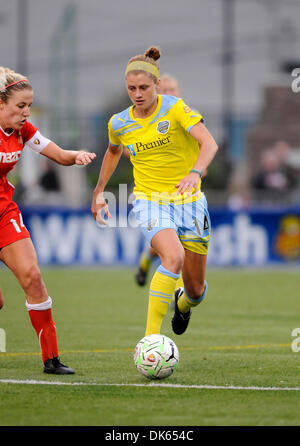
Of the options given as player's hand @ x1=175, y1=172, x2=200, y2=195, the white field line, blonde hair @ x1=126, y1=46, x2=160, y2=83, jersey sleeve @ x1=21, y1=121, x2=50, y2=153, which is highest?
blonde hair @ x1=126, y1=46, x2=160, y2=83

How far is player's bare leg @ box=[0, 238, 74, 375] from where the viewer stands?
6304mm

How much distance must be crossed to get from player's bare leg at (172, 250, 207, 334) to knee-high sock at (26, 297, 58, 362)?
149cm

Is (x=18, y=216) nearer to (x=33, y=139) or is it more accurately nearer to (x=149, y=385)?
(x=33, y=139)

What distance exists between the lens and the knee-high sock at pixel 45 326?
643 centimetres

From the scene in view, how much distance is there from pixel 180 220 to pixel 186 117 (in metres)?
0.84

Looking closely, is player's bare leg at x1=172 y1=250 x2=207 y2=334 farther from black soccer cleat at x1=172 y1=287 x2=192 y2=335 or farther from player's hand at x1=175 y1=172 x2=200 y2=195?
player's hand at x1=175 y1=172 x2=200 y2=195

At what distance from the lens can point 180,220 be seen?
7.21 metres

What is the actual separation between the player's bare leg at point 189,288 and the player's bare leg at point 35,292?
59.7 inches

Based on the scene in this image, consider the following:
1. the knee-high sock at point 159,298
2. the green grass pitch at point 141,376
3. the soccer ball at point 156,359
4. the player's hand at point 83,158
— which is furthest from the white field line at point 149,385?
the player's hand at point 83,158

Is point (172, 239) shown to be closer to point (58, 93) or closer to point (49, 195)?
point (49, 195)

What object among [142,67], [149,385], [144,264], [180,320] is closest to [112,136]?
[142,67]

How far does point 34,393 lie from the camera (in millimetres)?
5488

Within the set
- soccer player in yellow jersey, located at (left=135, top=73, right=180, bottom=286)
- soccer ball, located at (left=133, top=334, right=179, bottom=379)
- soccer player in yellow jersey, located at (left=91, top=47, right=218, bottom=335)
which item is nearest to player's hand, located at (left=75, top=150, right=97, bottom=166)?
soccer player in yellow jersey, located at (left=91, top=47, right=218, bottom=335)
